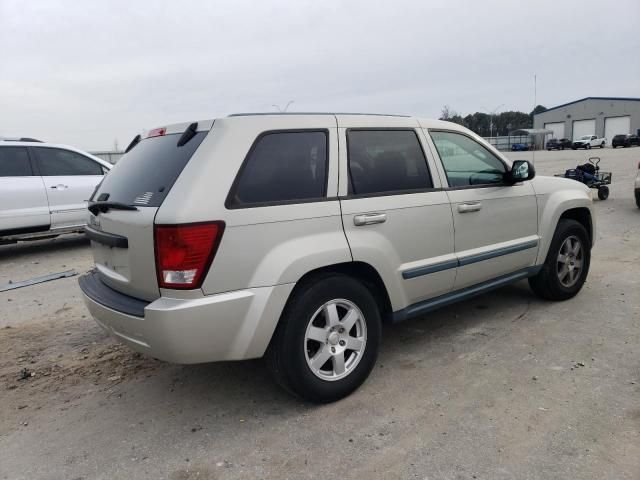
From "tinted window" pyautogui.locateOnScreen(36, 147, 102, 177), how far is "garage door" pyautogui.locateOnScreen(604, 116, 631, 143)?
6749cm

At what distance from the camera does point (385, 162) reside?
3.59 meters

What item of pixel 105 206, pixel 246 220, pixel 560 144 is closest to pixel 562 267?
pixel 246 220

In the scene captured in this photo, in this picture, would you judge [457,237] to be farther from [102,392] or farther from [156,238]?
[102,392]

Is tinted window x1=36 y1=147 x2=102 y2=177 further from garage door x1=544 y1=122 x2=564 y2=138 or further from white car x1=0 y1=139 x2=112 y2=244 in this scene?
garage door x1=544 y1=122 x2=564 y2=138

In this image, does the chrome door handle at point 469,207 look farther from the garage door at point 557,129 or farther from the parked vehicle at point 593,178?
the garage door at point 557,129

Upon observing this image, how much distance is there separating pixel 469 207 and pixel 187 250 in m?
2.24

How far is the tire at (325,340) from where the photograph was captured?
299cm

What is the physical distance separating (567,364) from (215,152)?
9.25 feet

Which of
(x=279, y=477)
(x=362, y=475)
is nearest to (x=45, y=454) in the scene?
(x=279, y=477)

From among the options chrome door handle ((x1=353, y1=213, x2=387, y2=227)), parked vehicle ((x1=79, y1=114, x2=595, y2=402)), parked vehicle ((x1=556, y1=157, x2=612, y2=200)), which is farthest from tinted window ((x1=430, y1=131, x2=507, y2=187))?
parked vehicle ((x1=556, y1=157, x2=612, y2=200))

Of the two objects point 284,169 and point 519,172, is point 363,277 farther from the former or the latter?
point 519,172

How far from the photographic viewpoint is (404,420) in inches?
119

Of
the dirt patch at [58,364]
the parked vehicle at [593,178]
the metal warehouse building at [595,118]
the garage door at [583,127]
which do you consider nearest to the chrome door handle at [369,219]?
the dirt patch at [58,364]

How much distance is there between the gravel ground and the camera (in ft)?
8.69
